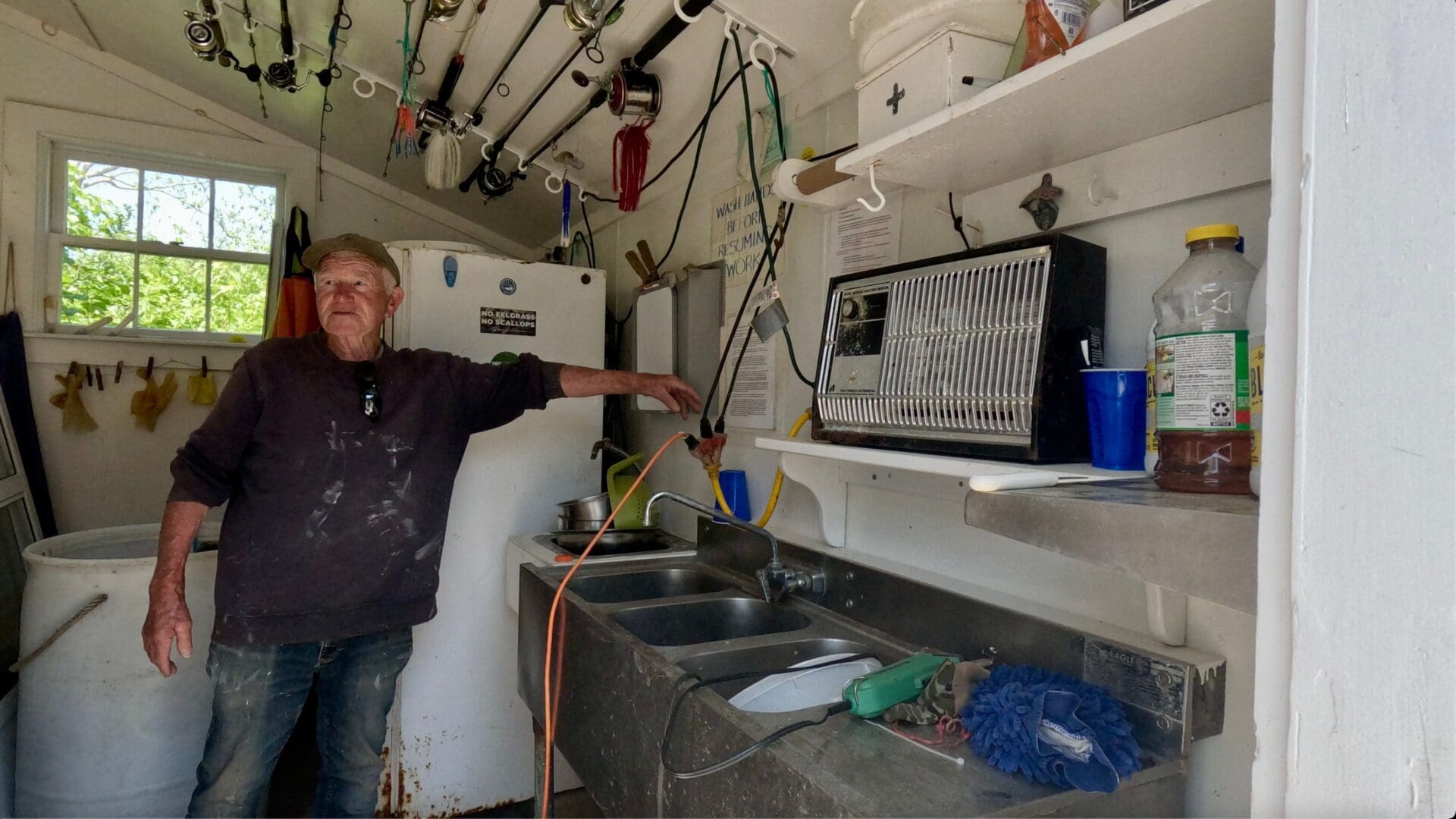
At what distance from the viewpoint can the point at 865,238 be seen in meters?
1.59

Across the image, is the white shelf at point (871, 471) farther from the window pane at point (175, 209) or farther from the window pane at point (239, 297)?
the window pane at point (175, 209)

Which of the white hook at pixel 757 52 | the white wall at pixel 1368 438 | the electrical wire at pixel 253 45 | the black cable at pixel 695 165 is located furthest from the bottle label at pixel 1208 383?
the electrical wire at pixel 253 45

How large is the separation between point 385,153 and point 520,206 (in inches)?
26.5

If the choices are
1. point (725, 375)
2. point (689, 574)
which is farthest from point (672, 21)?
point (689, 574)

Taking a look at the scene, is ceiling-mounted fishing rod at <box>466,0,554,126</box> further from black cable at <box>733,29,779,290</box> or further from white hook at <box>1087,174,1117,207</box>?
white hook at <box>1087,174,1117,207</box>

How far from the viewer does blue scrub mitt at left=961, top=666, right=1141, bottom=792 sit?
33.3 inches

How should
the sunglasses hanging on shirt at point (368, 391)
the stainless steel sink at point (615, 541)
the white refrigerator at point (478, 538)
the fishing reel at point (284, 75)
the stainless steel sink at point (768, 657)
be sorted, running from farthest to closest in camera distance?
the fishing reel at point (284, 75) < the white refrigerator at point (478, 538) < the stainless steel sink at point (615, 541) < the sunglasses hanging on shirt at point (368, 391) < the stainless steel sink at point (768, 657)

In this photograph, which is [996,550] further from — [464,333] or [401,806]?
[401,806]

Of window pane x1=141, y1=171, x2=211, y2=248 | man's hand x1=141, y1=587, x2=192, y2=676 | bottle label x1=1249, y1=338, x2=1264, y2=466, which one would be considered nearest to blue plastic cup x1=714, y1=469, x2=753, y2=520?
man's hand x1=141, y1=587, x2=192, y2=676

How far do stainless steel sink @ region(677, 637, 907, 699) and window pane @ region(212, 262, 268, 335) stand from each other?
3271 millimetres

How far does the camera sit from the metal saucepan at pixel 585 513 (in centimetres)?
228

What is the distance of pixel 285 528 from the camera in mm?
1714

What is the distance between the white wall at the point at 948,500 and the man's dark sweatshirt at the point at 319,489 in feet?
2.63

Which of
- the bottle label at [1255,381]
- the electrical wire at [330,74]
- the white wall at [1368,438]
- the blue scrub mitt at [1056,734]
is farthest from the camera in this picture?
the electrical wire at [330,74]
